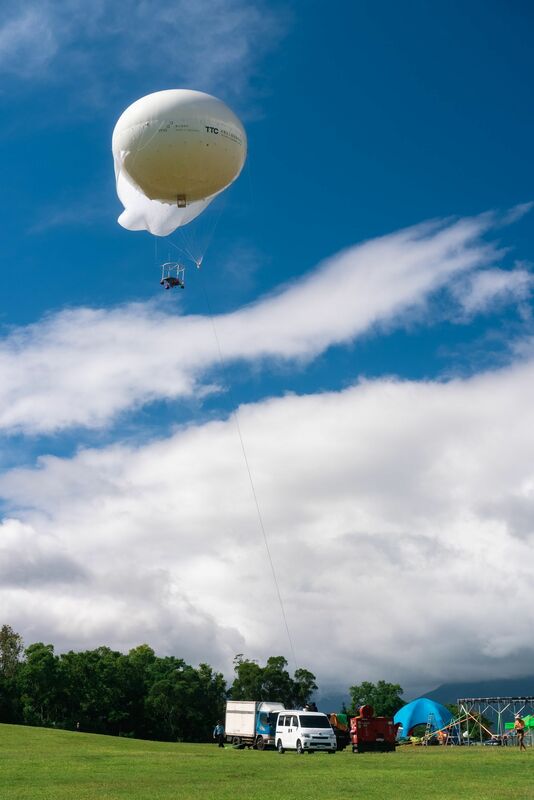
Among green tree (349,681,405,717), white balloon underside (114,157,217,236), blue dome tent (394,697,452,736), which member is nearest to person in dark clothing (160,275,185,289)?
white balloon underside (114,157,217,236)

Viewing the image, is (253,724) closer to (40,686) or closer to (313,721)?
(313,721)

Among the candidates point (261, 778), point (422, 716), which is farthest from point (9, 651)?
point (261, 778)

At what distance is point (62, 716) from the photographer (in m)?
89.6

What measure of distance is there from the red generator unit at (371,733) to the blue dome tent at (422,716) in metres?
37.4

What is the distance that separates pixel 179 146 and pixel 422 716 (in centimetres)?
6475

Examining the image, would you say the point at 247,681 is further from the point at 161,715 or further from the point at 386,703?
the point at 386,703

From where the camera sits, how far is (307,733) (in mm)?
39969

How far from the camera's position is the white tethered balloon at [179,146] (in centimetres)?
2808

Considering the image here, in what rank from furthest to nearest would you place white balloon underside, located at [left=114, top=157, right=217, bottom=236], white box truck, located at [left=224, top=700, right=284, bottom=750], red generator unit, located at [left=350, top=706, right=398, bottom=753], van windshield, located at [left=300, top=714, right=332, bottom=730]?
white box truck, located at [left=224, top=700, right=284, bottom=750], van windshield, located at [left=300, top=714, right=332, bottom=730], red generator unit, located at [left=350, top=706, right=398, bottom=753], white balloon underside, located at [left=114, top=157, right=217, bottom=236]

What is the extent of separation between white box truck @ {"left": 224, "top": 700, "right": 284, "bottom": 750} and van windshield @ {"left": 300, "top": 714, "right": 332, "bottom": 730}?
344 inches

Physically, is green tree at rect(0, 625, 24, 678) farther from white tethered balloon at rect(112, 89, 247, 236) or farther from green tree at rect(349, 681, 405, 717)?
white tethered balloon at rect(112, 89, 247, 236)

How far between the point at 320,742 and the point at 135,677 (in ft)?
198

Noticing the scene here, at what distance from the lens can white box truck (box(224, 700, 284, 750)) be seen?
48812mm

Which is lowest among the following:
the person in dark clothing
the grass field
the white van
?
the grass field
